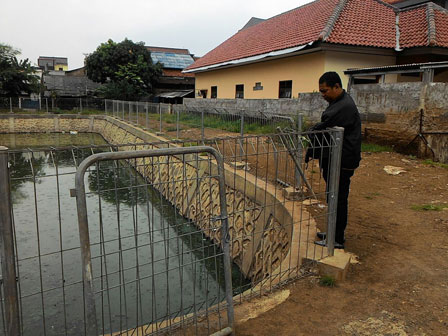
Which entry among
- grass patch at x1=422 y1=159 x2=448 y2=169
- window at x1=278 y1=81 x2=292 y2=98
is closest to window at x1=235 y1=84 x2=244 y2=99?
window at x1=278 y1=81 x2=292 y2=98

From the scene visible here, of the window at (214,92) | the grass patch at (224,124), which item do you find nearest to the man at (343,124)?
the grass patch at (224,124)

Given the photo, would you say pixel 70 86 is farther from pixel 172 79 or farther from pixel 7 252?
pixel 7 252

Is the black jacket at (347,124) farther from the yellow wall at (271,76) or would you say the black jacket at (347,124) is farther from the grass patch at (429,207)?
the yellow wall at (271,76)

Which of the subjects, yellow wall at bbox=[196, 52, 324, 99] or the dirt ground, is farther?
yellow wall at bbox=[196, 52, 324, 99]

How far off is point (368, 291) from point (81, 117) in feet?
87.7

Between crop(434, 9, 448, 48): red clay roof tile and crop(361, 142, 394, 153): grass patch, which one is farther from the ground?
crop(434, 9, 448, 48): red clay roof tile

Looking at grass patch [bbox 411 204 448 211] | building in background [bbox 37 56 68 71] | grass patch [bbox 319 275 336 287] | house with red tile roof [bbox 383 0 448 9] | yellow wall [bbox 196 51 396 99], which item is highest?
building in background [bbox 37 56 68 71]

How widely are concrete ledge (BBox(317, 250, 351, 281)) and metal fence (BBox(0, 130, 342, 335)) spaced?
13cm

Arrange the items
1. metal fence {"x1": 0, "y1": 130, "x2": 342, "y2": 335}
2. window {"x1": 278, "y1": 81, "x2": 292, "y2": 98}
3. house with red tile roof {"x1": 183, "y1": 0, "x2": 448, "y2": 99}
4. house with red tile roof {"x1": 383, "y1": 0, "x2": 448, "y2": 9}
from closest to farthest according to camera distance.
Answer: metal fence {"x1": 0, "y1": 130, "x2": 342, "y2": 335}, house with red tile roof {"x1": 183, "y1": 0, "x2": 448, "y2": 99}, window {"x1": 278, "y1": 81, "x2": 292, "y2": 98}, house with red tile roof {"x1": 383, "y1": 0, "x2": 448, "y2": 9}

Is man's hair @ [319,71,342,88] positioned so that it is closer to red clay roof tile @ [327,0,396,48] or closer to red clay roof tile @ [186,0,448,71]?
red clay roof tile @ [186,0,448,71]

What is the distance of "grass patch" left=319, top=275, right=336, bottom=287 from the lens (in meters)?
3.23

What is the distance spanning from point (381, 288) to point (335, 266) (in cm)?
43

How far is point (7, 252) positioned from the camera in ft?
6.22

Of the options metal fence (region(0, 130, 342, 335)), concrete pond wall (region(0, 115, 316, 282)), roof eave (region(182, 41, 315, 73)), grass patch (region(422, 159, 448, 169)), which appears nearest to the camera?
metal fence (region(0, 130, 342, 335))
